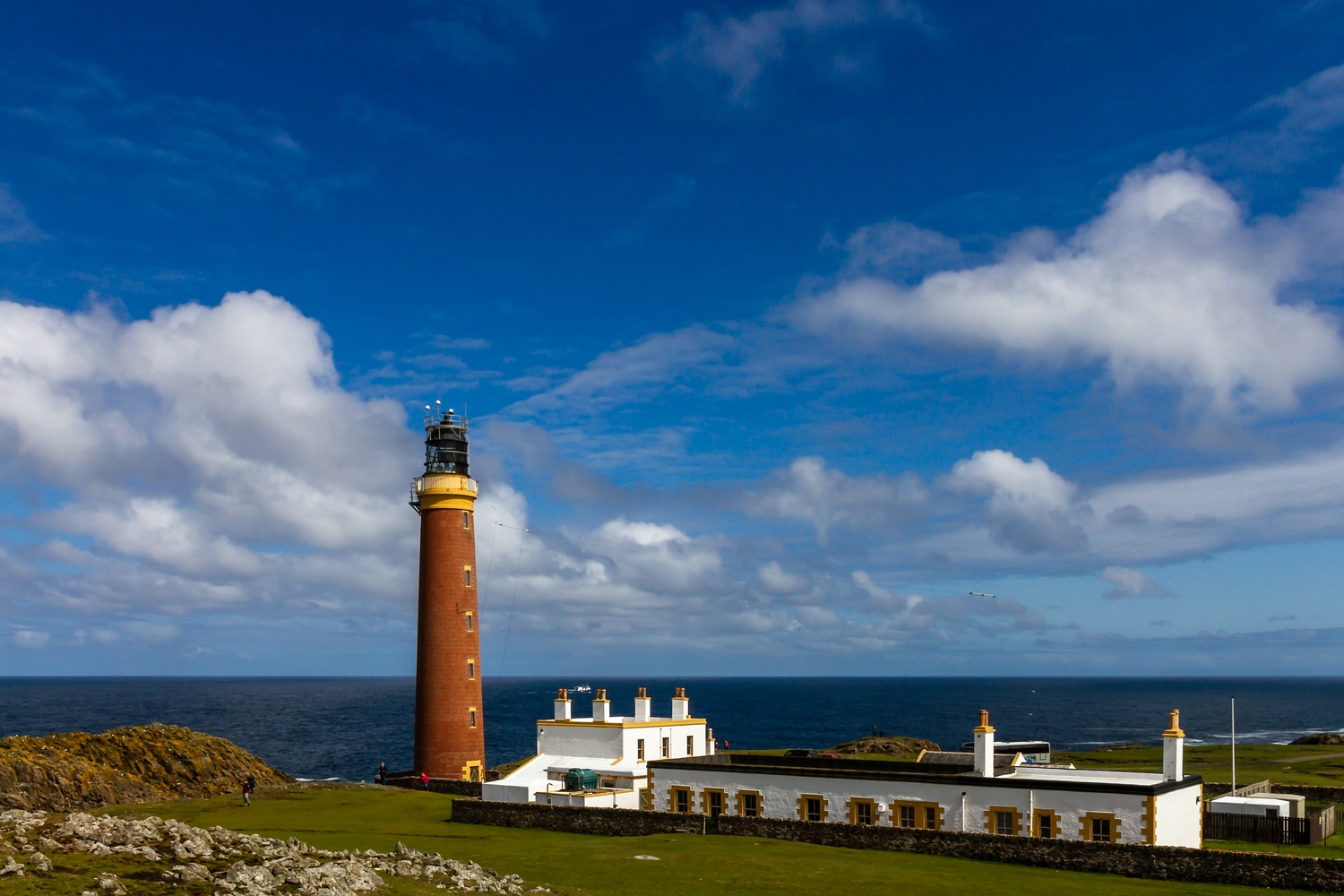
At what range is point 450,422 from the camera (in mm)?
66438

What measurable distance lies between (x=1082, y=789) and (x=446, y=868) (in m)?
21.8

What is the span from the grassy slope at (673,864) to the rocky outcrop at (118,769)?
12008 mm

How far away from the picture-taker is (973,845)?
35.8 m

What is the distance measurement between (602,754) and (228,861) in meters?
31.3

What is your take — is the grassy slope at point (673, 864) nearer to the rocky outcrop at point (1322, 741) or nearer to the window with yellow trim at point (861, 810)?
the window with yellow trim at point (861, 810)

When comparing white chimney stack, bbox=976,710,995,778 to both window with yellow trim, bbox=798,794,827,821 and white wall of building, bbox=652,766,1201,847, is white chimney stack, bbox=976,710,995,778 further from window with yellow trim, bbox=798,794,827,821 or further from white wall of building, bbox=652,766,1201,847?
window with yellow trim, bbox=798,794,827,821

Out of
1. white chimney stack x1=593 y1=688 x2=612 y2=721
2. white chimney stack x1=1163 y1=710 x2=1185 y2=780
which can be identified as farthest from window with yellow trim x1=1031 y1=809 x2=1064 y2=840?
white chimney stack x1=593 y1=688 x2=612 y2=721

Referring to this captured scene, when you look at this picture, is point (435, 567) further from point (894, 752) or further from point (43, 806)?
point (894, 752)

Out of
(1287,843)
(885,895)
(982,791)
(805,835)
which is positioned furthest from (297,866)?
(1287,843)

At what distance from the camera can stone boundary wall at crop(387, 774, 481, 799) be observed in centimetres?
5938

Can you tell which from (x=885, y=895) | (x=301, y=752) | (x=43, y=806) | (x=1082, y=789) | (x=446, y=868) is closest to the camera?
(x=446, y=868)

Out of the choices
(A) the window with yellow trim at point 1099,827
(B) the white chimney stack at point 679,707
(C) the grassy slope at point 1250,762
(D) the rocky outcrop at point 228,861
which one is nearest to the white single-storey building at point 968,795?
(A) the window with yellow trim at point 1099,827

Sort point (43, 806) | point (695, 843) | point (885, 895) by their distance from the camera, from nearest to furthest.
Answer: point (885, 895) < point (695, 843) < point (43, 806)

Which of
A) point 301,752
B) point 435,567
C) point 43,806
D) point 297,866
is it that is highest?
point 435,567
